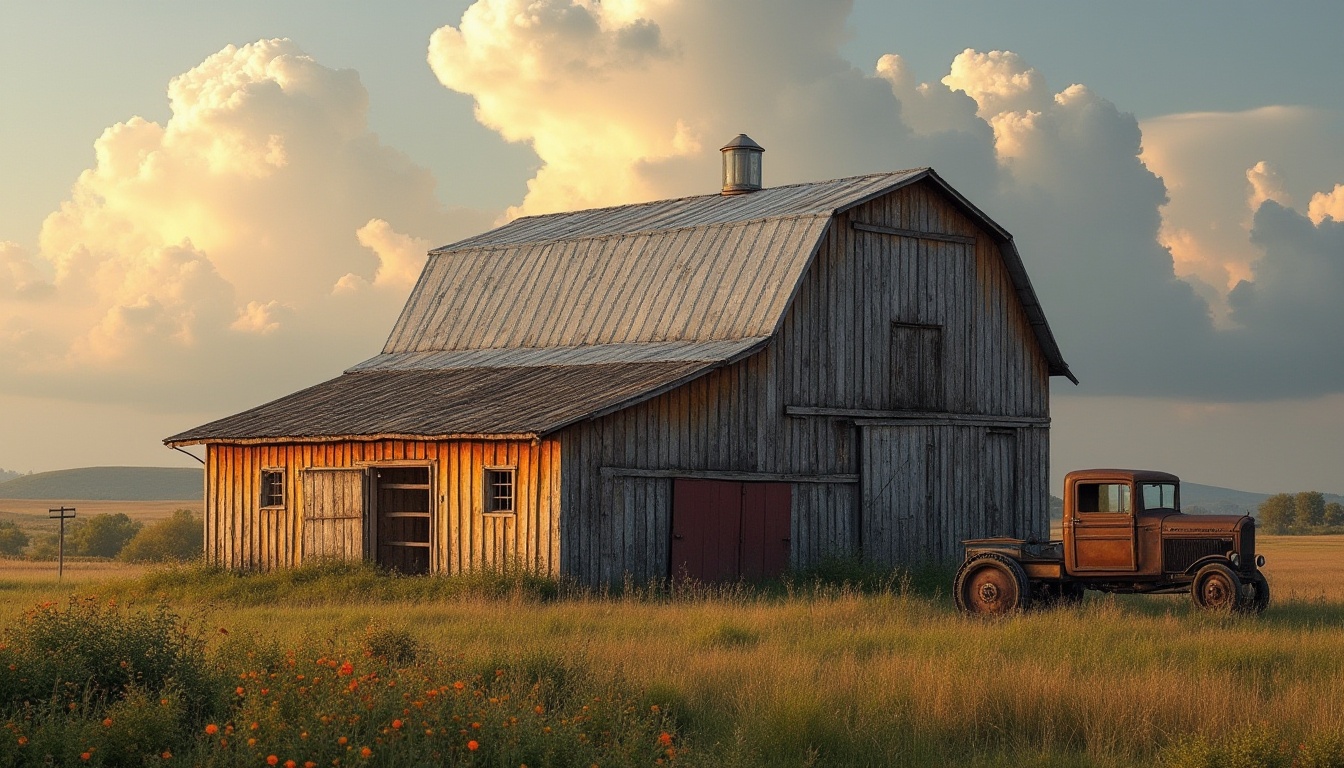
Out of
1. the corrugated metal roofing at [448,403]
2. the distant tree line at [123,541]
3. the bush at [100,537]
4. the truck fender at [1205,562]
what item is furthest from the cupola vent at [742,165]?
the bush at [100,537]

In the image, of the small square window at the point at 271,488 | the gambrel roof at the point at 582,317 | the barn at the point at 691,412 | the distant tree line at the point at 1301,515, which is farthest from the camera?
the distant tree line at the point at 1301,515

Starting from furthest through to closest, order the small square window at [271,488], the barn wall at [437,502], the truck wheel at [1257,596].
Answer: the small square window at [271,488] → the barn wall at [437,502] → the truck wheel at [1257,596]


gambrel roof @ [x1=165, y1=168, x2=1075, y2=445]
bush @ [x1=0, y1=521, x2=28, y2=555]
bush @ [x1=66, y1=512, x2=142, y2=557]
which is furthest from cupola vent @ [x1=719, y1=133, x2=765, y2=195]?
bush @ [x1=0, y1=521, x2=28, y2=555]

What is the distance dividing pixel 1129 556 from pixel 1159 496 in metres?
1.02

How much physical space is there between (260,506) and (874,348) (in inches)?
447

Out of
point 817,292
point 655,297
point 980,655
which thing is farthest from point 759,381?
point 980,655

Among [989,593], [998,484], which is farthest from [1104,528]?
[998,484]

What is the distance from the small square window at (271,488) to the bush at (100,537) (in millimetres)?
32520

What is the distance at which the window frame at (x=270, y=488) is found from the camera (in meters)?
28.5

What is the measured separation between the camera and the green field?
978cm

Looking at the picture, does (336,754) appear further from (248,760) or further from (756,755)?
(756,755)

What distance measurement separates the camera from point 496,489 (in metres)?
25.1

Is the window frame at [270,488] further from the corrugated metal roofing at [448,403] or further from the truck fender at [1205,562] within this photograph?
Result: the truck fender at [1205,562]

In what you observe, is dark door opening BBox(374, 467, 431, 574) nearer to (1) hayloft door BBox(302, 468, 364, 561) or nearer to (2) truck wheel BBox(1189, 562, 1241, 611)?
(1) hayloft door BBox(302, 468, 364, 561)
